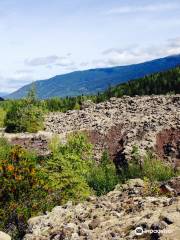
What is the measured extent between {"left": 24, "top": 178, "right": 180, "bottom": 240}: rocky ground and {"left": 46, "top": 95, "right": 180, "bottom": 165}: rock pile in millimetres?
24810

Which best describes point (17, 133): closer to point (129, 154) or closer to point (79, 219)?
point (129, 154)

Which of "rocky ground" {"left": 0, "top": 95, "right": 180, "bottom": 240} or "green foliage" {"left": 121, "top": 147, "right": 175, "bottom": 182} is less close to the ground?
"rocky ground" {"left": 0, "top": 95, "right": 180, "bottom": 240}

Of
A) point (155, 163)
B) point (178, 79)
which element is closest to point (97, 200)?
point (155, 163)

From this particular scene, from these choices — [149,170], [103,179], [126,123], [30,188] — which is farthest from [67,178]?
[126,123]

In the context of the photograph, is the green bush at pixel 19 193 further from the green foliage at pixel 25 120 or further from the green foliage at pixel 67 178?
the green foliage at pixel 25 120

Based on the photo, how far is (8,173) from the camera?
2770 cm

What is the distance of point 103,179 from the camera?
3875 centimetres

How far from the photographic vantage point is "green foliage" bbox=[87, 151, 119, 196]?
37059 mm

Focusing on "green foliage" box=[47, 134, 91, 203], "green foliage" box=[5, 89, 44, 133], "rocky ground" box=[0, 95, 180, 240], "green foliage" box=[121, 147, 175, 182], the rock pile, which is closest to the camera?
"rocky ground" box=[0, 95, 180, 240]

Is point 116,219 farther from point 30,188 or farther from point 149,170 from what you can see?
point 149,170

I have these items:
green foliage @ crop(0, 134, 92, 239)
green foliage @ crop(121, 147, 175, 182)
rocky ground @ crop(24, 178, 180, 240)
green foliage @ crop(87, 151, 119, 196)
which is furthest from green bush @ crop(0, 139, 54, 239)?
green foliage @ crop(121, 147, 175, 182)

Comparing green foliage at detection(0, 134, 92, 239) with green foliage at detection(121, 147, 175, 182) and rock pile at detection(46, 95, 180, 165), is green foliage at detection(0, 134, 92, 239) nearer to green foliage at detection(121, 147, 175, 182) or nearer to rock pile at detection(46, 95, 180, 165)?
green foliage at detection(121, 147, 175, 182)

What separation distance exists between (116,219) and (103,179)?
18115mm

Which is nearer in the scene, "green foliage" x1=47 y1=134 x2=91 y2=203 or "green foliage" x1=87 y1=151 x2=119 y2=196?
"green foliage" x1=47 y1=134 x2=91 y2=203
